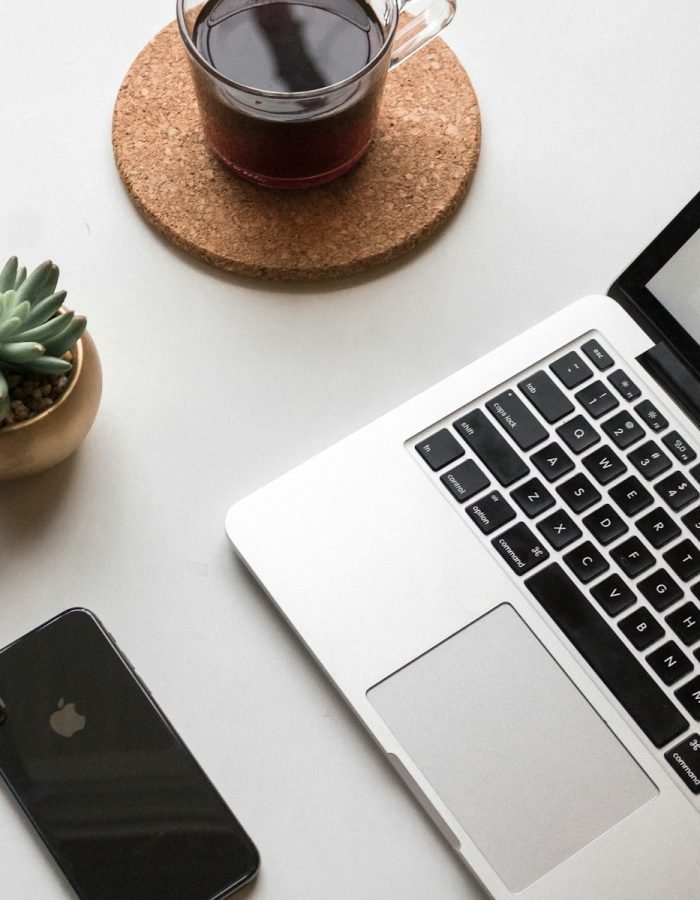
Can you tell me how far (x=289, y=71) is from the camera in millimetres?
681

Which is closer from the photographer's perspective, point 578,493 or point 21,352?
point 21,352

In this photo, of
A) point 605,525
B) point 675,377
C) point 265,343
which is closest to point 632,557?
point 605,525

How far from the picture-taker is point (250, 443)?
2.29ft

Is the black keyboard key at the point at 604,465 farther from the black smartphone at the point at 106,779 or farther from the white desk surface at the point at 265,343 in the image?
the black smartphone at the point at 106,779

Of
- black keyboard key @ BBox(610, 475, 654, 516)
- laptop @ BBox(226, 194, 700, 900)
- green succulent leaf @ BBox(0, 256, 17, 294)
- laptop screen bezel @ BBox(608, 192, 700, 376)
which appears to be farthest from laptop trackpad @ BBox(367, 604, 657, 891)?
green succulent leaf @ BBox(0, 256, 17, 294)

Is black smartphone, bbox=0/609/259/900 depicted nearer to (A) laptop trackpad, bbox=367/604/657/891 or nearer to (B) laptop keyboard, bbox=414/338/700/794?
(A) laptop trackpad, bbox=367/604/657/891

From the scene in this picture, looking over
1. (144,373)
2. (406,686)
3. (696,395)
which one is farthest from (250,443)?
(696,395)

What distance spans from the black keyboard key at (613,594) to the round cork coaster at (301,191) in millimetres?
271

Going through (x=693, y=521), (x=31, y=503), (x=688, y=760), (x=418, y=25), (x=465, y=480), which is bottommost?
(x=688, y=760)

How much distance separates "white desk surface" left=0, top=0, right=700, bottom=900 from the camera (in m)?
0.63

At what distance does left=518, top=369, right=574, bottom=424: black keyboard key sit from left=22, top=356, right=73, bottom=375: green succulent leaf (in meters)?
0.29

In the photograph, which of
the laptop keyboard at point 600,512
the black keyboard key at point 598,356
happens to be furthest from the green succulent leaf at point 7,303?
the black keyboard key at point 598,356

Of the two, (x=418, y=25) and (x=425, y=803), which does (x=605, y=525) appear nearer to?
(x=425, y=803)

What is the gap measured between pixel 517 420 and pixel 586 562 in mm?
102
